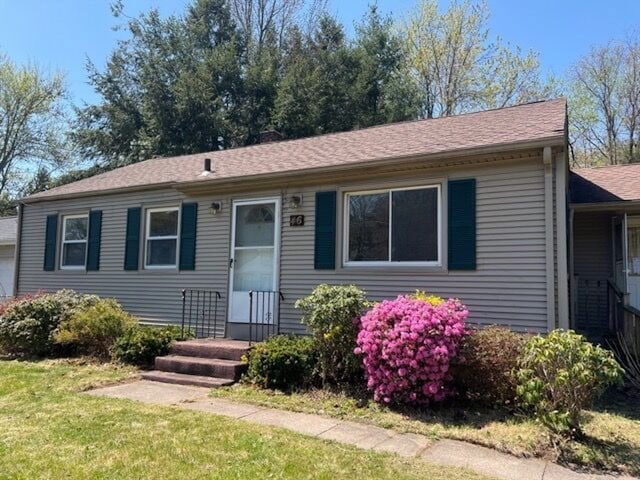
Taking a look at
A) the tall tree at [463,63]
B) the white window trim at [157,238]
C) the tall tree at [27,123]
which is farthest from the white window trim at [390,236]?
the tall tree at [27,123]

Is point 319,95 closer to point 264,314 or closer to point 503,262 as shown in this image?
point 264,314

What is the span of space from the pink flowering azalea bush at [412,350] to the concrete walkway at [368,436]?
2.32 ft

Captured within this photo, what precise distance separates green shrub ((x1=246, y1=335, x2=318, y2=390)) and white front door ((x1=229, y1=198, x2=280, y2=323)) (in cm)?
191

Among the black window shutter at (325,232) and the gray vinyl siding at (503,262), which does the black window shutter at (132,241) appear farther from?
the gray vinyl siding at (503,262)

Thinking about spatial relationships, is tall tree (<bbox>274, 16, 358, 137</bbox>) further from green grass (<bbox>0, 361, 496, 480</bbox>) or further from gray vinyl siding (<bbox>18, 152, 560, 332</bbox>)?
green grass (<bbox>0, 361, 496, 480</bbox>)

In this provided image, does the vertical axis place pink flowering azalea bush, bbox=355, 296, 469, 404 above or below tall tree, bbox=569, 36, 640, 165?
below

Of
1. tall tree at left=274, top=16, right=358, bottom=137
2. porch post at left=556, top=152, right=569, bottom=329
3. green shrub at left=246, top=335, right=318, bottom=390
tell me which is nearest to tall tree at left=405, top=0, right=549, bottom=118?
tall tree at left=274, top=16, right=358, bottom=137

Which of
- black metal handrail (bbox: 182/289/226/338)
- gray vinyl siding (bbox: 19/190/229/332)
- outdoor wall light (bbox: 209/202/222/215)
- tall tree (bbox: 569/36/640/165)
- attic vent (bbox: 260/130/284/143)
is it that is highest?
tall tree (bbox: 569/36/640/165)

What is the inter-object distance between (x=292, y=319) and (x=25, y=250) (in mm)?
8003

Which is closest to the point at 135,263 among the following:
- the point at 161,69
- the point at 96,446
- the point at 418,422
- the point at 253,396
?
→ the point at 253,396

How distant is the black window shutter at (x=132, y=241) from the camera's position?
999 centimetres

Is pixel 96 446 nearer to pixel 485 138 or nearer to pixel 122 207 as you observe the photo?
pixel 485 138

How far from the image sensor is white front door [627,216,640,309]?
870 centimetres

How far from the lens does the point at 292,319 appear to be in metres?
8.00
